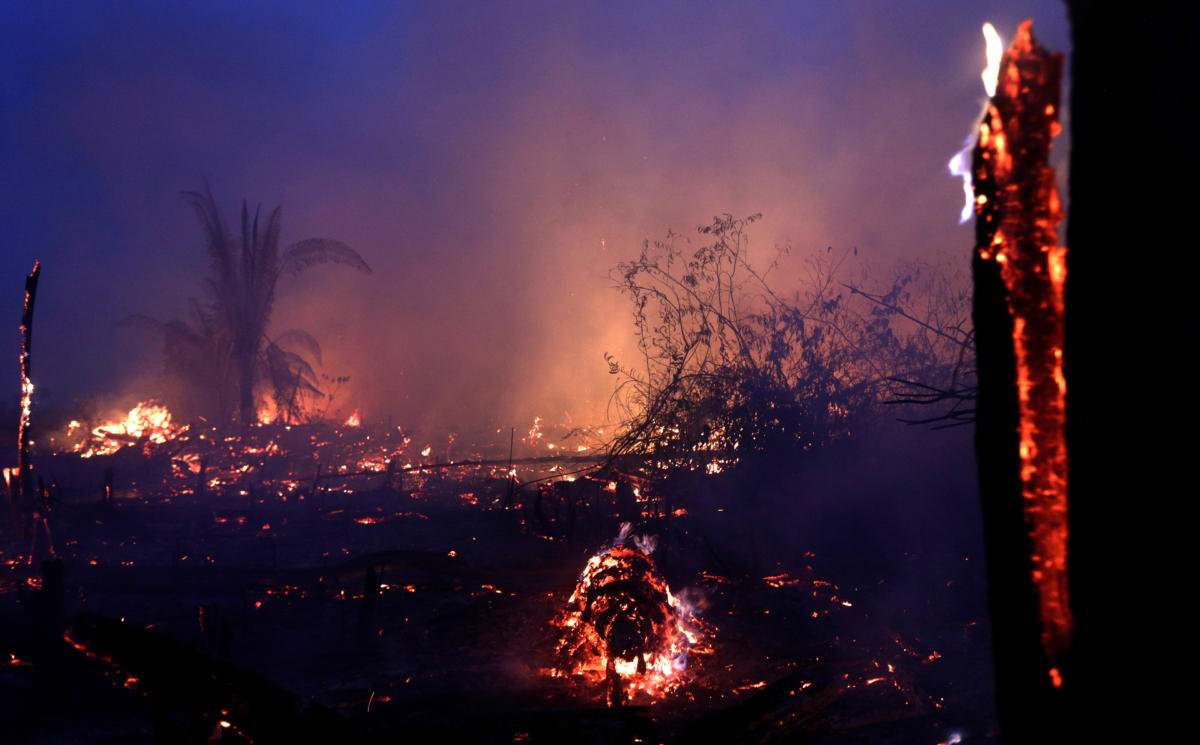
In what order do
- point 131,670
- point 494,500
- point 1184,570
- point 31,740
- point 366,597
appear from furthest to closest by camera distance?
point 494,500
point 366,597
point 31,740
point 131,670
point 1184,570

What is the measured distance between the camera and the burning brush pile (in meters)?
5.61

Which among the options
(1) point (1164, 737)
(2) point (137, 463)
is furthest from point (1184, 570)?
(2) point (137, 463)

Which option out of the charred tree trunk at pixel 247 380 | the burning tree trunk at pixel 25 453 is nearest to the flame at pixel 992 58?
the burning tree trunk at pixel 25 453

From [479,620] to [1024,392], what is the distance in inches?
256

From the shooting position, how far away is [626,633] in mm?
5820

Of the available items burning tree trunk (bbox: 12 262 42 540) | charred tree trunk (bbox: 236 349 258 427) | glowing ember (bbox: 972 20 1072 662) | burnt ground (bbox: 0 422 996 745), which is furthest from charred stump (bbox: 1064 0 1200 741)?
charred tree trunk (bbox: 236 349 258 427)

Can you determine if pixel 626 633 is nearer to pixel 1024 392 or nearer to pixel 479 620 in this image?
pixel 479 620

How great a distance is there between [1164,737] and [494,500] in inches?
475

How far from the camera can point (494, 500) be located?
499 inches

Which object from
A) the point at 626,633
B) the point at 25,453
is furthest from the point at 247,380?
the point at 626,633

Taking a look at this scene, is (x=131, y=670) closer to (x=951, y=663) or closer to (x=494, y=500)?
(x=951, y=663)

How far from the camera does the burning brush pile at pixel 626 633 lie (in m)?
5.61

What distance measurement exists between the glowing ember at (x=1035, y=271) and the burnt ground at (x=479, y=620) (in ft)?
8.48

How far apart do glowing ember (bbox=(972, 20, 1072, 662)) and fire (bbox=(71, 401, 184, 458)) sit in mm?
19431
